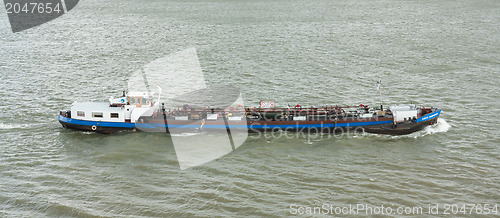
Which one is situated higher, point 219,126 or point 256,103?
point 256,103

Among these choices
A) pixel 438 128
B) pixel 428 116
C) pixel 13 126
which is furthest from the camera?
pixel 13 126

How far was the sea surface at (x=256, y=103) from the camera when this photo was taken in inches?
1276

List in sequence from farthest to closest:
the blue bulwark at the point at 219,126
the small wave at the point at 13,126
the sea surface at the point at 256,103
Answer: the small wave at the point at 13,126 → the blue bulwark at the point at 219,126 → the sea surface at the point at 256,103

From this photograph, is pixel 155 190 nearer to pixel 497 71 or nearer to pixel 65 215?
pixel 65 215

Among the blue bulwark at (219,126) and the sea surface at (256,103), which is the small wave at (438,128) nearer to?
the sea surface at (256,103)

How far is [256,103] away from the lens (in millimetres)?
51219

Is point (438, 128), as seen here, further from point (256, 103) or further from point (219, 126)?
point (219, 126)

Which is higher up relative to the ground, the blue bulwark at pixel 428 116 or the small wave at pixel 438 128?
the blue bulwark at pixel 428 116

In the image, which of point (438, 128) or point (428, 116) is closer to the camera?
point (428, 116)

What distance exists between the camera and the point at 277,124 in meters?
42.2

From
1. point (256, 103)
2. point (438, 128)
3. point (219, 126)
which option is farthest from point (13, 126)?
point (438, 128)

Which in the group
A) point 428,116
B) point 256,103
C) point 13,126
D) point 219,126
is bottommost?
point 219,126

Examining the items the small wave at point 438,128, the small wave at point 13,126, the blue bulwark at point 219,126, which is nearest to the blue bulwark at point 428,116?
the blue bulwark at point 219,126

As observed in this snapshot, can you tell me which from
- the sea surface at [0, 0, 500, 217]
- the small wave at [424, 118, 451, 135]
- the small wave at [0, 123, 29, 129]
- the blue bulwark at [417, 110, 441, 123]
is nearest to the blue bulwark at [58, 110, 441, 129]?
the blue bulwark at [417, 110, 441, 123]
